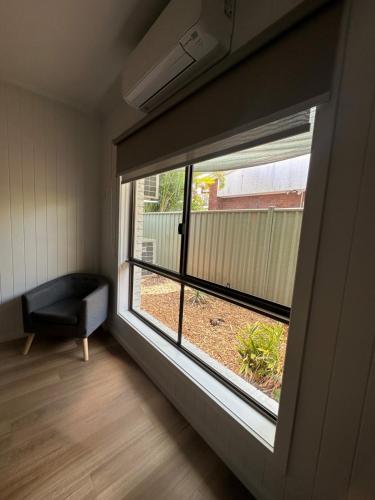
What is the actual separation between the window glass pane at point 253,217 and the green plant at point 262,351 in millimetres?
301

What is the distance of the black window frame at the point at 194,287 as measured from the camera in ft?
3.62

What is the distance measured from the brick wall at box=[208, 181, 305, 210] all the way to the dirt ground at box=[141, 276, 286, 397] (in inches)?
24.3

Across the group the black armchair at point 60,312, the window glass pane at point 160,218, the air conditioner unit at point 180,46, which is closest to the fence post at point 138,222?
the window glass pane at point 160,218

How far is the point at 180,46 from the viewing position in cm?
102

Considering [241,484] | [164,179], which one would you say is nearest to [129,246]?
[164,179]

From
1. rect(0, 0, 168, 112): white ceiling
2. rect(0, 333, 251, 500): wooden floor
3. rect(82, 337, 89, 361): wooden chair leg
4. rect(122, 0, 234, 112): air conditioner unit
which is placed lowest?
rect(0, 333, 251, 500): wooden floor

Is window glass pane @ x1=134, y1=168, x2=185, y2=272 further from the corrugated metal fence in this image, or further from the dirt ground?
the dirt ground

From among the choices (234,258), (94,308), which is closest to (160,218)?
(234,258)

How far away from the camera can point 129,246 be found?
2289mm

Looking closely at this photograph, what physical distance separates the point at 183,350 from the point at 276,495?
2.89ft

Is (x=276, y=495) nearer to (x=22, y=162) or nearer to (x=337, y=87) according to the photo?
(x=337, y=87)

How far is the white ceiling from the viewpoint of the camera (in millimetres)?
1220

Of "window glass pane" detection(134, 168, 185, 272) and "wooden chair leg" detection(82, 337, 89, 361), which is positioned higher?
"window glass pane" detection(134, 168, 185, 272)

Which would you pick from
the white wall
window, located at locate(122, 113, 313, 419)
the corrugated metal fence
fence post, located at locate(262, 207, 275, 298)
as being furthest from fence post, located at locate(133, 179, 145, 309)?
the white wall
